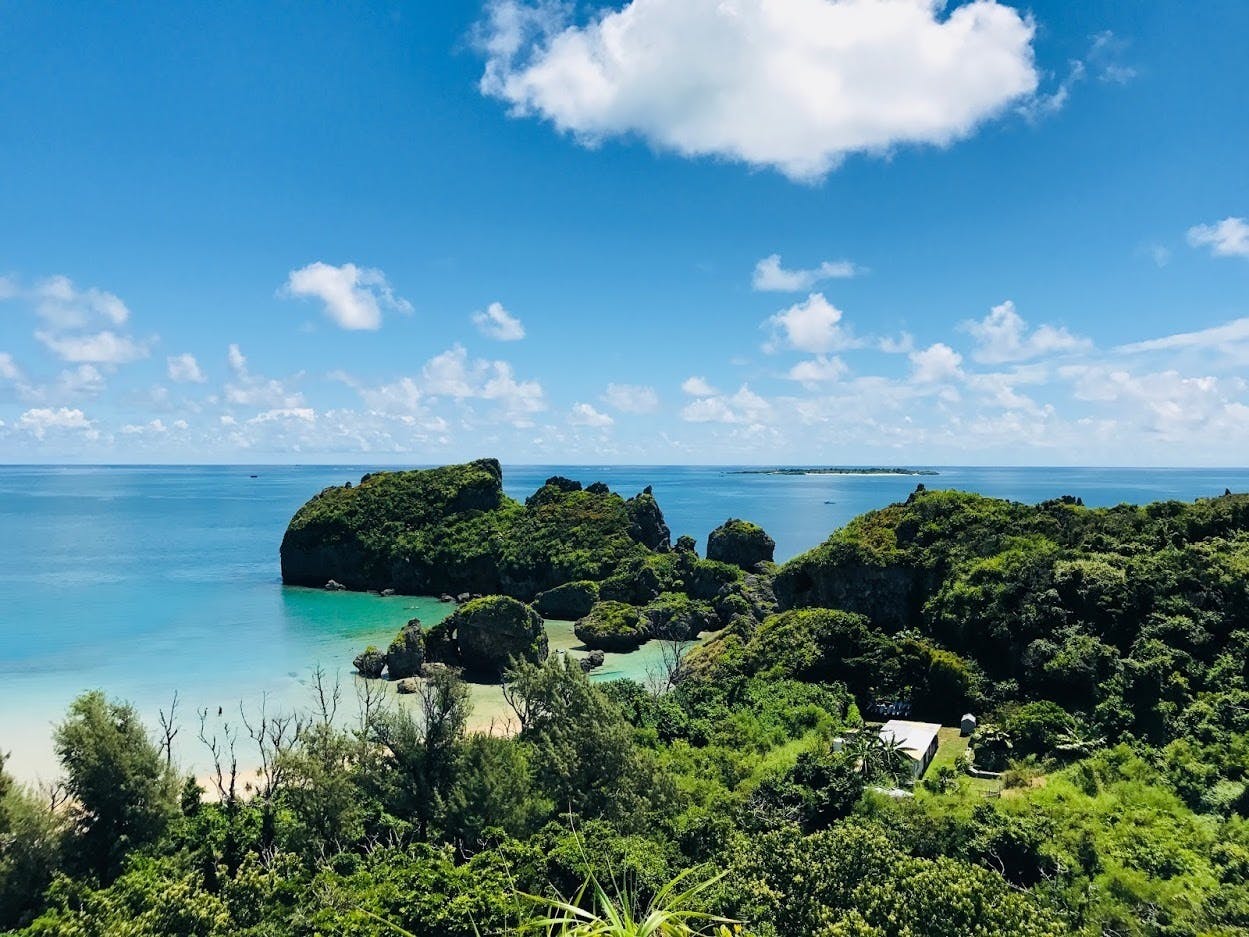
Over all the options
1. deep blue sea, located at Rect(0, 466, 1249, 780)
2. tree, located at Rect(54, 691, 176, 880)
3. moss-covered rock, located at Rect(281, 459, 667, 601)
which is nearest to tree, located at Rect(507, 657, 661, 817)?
tree, located at Rect(54, 691, 176, 880)

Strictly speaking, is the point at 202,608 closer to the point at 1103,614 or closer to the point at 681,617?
the point at 681,617

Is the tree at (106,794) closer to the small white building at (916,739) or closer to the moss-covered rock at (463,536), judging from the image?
the small white building at (916,739)

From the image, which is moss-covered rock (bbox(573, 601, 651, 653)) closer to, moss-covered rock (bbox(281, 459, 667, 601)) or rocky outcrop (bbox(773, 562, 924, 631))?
moss-covered rock (bbox(281, 459, 667, 601))

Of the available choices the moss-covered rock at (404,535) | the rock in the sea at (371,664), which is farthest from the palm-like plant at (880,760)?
the moss-covered rock at (404,535)

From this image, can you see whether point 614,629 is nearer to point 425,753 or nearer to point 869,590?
point 869,590

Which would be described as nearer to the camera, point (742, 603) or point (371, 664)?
point (371, 664)

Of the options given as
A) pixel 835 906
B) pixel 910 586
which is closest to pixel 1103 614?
pixel 910 586

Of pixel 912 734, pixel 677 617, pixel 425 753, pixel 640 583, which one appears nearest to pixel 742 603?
pixel 677 617
